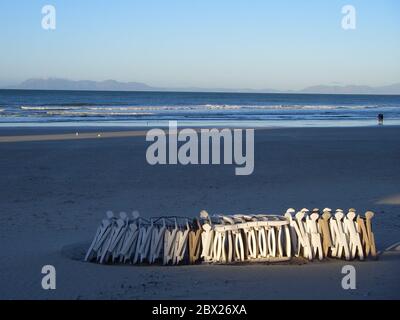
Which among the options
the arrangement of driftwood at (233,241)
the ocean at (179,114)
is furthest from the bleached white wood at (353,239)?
the ocean at (179,114)

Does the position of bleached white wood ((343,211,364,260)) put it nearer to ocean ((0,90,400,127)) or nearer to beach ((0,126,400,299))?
beach ((0,126,400,299))

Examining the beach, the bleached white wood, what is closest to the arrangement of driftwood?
the bleached white wood

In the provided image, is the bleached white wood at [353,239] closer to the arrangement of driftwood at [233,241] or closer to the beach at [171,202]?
the arrangement of driftwood at [233,241]

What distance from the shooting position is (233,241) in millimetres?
7137

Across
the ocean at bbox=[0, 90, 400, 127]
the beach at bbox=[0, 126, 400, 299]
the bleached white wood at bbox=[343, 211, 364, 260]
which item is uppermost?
the ocean at bbox=[0, 90, 400, 127]

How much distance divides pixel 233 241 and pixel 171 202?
4.99 m

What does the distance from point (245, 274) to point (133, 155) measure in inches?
556

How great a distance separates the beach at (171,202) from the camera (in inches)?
244

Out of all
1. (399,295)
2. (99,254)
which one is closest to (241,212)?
(99,254)

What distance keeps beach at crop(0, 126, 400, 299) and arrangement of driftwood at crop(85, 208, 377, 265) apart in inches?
9.6

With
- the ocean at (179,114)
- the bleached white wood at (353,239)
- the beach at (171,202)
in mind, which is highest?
the ocean at (179,114)

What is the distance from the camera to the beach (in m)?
6.19

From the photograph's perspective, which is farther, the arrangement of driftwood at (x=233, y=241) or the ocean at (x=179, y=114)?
the ocean at (x=179, y=114)

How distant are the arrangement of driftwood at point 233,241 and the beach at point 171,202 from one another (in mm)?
244
